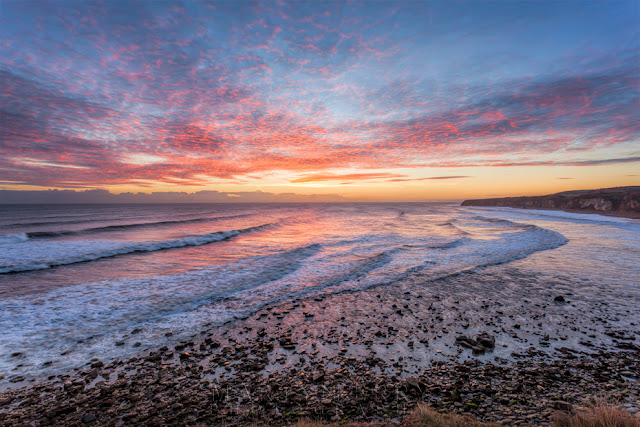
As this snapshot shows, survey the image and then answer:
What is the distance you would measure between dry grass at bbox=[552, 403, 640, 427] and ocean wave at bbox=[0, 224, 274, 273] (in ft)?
82.2

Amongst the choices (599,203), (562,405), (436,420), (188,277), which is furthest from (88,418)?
(599,203)

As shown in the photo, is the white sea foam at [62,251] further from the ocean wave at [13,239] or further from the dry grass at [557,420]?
the dry grass at [557,420]

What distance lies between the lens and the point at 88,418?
4734mm

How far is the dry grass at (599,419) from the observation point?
3365 mm

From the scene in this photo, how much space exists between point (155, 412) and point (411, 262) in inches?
618

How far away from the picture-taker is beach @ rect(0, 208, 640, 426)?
480 cm

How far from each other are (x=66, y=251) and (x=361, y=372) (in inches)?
1059

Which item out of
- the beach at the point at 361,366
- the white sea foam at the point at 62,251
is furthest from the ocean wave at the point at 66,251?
the beach at the point at 361,366

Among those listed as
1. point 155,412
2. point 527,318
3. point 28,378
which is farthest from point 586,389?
point 28,378

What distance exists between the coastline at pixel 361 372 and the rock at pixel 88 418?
18 millimetres

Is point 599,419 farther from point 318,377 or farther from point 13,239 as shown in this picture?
point 13,239

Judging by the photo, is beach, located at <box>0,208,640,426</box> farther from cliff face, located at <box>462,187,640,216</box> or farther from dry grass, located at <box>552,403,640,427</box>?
cliff face, located at <box>462,187,640,216</box>

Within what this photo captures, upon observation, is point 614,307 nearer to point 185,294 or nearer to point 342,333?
point 342,333

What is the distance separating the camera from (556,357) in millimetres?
6316
